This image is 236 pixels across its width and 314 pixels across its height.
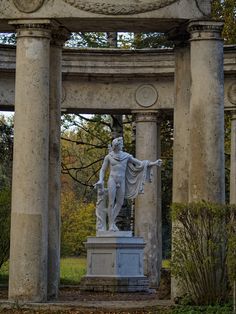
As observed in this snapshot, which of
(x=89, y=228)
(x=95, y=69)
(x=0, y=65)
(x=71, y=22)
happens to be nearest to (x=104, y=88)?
(x=95, y=69)

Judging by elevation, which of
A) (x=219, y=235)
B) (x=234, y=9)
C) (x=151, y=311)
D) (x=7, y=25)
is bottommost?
(x=151, y=311)

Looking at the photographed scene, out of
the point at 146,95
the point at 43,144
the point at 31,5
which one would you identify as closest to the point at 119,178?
the point at 146,95

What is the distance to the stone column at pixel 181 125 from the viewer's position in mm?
27906

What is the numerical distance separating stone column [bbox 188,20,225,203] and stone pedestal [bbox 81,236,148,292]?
34.3 feet

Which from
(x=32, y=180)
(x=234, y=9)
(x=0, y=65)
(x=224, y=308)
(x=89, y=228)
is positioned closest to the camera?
(x=224, y=308)

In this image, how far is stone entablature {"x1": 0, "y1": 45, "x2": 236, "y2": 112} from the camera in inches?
1636

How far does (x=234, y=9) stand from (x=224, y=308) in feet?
92.7

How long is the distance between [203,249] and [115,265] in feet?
38.2

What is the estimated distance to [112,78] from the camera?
Answer: 141ft

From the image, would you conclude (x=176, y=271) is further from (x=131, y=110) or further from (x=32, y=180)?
(x=131, y=110)

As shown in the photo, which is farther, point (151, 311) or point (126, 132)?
point (126, 132)

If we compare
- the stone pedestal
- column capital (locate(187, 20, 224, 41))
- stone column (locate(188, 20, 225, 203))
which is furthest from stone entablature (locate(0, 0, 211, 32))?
the stone pedestal

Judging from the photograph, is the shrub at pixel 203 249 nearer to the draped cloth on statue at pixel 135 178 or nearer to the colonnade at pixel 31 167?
the colonnade at pixel 31 167

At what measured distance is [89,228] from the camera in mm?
93312
